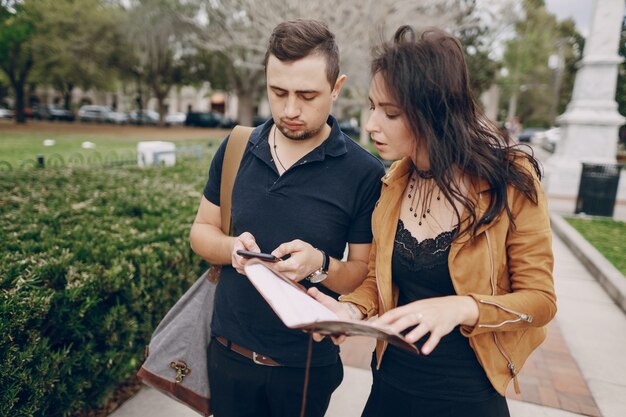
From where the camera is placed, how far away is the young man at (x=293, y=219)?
5.67ft

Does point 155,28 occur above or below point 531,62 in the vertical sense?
below

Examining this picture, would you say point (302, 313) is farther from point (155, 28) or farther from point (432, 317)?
point (155, 28)

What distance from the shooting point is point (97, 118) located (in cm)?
4569

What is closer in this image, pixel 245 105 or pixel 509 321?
pixel 509 321

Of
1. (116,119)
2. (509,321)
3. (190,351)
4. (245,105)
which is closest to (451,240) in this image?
(509,321)

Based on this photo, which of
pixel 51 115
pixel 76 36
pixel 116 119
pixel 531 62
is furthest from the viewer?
pixel 116 119

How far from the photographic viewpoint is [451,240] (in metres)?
1.51

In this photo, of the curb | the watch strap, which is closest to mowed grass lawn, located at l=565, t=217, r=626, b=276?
the curb

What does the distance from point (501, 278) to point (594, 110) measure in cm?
1265

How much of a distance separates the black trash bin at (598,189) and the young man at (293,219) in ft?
30.4

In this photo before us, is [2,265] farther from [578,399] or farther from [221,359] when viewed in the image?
[578,399]

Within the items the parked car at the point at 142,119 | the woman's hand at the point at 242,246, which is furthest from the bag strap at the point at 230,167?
the parked car at the point at 142,119

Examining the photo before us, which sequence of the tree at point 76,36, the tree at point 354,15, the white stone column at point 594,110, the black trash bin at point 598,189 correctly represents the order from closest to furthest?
the black trash bin at point 598,189 → the tree at point 354,15 → the white stone column at point 594,110 → the tree at point 76,36

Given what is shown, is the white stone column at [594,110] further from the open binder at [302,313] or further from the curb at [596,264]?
the open binder at [302,313]
